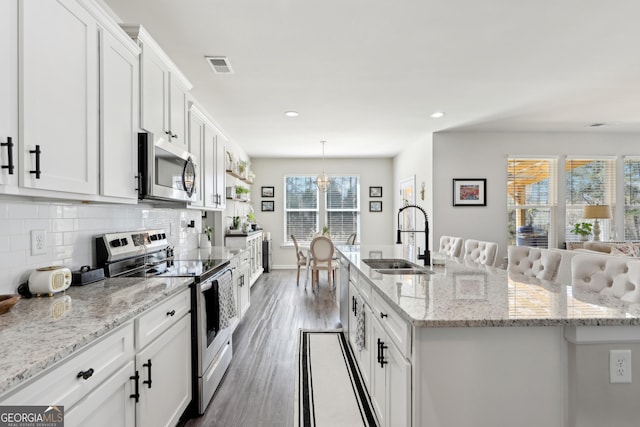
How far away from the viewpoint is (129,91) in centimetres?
198

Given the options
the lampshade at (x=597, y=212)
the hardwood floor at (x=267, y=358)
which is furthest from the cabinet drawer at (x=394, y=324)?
the lampshade at (x=597, y=212)

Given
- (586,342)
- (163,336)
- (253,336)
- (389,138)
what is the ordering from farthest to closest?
(389,138), (253,336), (163,336), (586,342)

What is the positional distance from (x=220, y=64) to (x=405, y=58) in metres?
1.64

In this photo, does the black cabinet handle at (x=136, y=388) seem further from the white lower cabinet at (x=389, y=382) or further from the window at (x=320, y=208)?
the window at (x=320, y=208)

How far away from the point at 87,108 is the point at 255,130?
154 inches

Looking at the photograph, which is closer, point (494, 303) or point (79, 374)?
point (79, 374)

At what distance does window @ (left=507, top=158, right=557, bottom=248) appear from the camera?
567cm

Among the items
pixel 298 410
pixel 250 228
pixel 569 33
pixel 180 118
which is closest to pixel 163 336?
pixel 298 410

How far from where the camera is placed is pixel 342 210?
8156mm

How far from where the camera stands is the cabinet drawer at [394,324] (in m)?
1.35

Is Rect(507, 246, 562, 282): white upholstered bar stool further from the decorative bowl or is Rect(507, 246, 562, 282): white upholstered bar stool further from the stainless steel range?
the decorative bowl

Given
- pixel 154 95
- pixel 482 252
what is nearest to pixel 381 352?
pixel 154 95

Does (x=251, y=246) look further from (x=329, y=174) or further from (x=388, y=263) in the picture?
(x=388, y=263)

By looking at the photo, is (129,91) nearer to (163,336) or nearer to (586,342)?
(163,336)
